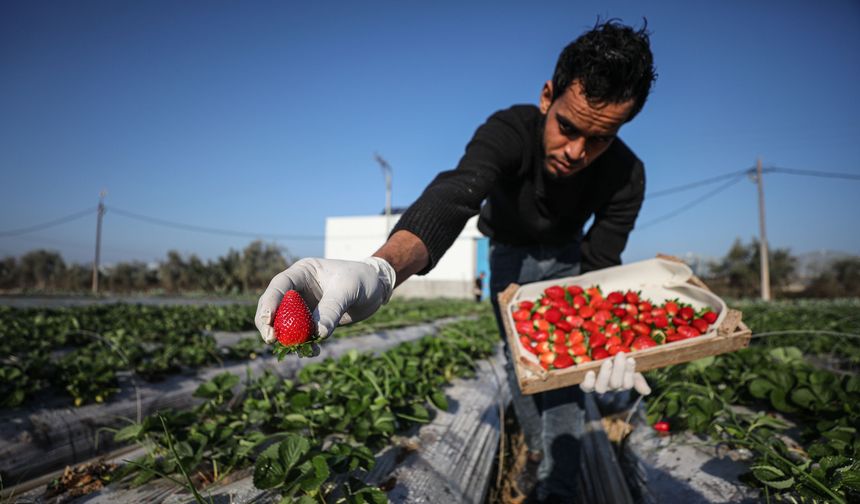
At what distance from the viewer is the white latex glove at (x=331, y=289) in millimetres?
835

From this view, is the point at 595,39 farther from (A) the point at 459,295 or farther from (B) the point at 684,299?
(A) the point at 459,295

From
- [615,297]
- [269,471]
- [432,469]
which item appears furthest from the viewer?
[615,297]

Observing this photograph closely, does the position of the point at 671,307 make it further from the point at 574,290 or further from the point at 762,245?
the point at 762,245

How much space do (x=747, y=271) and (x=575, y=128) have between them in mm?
29324

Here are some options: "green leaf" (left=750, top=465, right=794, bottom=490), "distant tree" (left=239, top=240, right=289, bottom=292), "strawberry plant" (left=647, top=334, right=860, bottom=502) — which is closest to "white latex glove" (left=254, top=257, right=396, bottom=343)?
"strawberry plant" (left=647, top=334, right=860, bottom=502)

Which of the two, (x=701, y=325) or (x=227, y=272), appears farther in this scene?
(x=227, y=272)

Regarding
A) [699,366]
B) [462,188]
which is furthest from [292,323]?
[699,366]

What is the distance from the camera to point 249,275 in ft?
72.1

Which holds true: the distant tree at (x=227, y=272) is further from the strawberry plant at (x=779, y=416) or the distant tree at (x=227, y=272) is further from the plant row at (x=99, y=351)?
the strawberry plant at (x=779, y=416)

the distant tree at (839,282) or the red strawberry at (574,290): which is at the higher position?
the red strawberry at (574,290)

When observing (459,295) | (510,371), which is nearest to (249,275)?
(459,295)

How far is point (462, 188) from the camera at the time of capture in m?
1.46

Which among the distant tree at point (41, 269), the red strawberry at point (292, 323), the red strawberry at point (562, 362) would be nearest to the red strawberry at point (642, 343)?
the red strawberry at point (562, 362)

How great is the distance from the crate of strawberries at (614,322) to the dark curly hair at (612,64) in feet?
3.08
